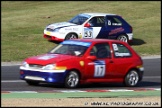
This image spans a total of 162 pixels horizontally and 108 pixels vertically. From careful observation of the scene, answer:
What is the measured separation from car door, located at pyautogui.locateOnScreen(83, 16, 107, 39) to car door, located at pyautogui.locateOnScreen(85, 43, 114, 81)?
1295 centimetres

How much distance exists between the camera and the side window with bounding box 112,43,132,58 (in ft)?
56.6

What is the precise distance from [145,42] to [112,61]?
55.6ft

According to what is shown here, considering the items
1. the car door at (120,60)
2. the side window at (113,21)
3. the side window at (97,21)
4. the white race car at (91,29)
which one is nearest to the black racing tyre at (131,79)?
the car door at (120,60)

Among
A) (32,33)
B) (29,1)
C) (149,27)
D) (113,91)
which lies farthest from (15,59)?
(29,1)

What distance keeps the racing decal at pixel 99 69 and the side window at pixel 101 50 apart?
26 cm

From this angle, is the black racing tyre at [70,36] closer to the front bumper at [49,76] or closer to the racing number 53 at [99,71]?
the racing number 53 at [99,71]

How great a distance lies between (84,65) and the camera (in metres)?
16.4

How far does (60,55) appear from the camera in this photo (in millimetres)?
16625

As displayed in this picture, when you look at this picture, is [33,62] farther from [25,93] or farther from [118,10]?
A: [118,10]

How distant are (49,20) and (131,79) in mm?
21837

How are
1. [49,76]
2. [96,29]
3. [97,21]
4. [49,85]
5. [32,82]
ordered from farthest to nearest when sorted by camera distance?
[97,21] → [96,29] → [49,85] → [32,82] → [49,76]

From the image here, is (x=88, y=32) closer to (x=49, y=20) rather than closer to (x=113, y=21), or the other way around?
(x=113, y=21)

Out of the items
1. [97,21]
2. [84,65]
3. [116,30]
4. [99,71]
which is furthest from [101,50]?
[116,30]

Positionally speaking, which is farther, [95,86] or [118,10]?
[118,10]
